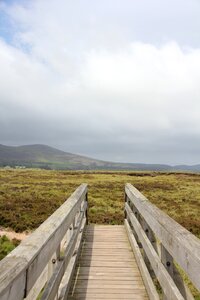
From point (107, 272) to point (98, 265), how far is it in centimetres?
49

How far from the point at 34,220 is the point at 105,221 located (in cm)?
395

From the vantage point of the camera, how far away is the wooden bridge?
2.15m

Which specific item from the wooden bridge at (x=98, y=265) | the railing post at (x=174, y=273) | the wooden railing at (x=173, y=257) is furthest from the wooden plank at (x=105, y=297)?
the railing post at (x=174, y=273)

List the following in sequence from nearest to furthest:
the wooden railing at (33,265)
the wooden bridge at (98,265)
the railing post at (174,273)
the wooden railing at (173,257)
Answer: the wooden railing at (33,265), the wooden bridge at (98,265), the wooden railing at (173,257), the railing post at (174,273)

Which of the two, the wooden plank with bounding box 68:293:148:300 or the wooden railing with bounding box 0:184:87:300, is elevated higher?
the wooden railing with bounding box 0:184:87:300

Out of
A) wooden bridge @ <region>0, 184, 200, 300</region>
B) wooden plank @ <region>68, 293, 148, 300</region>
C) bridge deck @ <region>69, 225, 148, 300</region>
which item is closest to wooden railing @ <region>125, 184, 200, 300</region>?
wooden bridge @ <region>0, 184, 200, 300</region>

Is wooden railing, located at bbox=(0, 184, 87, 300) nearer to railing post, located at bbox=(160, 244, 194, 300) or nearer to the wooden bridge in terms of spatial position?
the wooden bridge

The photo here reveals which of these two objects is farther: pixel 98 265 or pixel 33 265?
pixel 98 265

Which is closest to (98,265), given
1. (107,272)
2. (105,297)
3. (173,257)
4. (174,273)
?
(107,272)

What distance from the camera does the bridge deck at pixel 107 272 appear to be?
505 centimetres

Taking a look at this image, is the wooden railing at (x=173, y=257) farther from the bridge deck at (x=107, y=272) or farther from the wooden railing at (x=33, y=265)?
the wooden railing at (x=33, y=265)

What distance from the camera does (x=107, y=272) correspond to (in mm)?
6098

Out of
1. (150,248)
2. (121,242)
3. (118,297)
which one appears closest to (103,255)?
(121,242)

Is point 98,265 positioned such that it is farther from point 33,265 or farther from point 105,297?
point 33,265
